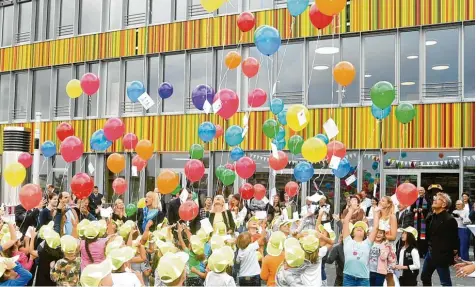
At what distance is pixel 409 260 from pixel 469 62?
32.0 ft

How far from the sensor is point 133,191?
2189 centimetres

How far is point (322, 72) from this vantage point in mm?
18531

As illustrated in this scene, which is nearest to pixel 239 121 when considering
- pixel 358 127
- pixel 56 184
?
pixel 358 127

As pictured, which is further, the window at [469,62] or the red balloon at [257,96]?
the window at [469,62]

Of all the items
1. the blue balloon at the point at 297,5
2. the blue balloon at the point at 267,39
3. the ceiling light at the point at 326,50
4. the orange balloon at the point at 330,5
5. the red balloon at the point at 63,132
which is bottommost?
the red balloon at the point at 63,132

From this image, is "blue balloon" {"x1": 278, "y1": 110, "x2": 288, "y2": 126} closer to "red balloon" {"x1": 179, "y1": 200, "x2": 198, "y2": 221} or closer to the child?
"red balloon" {"x1": 179, "y1": 200, "x2": 198, "y2": 221}

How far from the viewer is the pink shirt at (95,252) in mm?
6781

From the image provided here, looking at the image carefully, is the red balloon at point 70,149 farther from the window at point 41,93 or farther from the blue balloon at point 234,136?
the window at point 41,93

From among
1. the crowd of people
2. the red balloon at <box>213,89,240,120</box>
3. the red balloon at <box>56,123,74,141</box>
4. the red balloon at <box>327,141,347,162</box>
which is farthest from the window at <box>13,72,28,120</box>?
the red balloon at <box>327,141,347,162</box>

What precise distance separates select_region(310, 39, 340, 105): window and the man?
9.61 meters

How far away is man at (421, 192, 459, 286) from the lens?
8.61 meters

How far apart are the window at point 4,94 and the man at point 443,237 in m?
21.2

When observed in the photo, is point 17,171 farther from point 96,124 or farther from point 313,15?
point 96,124

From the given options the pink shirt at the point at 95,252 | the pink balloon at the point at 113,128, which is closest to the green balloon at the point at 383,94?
the pink balloon at the point at 113,128
